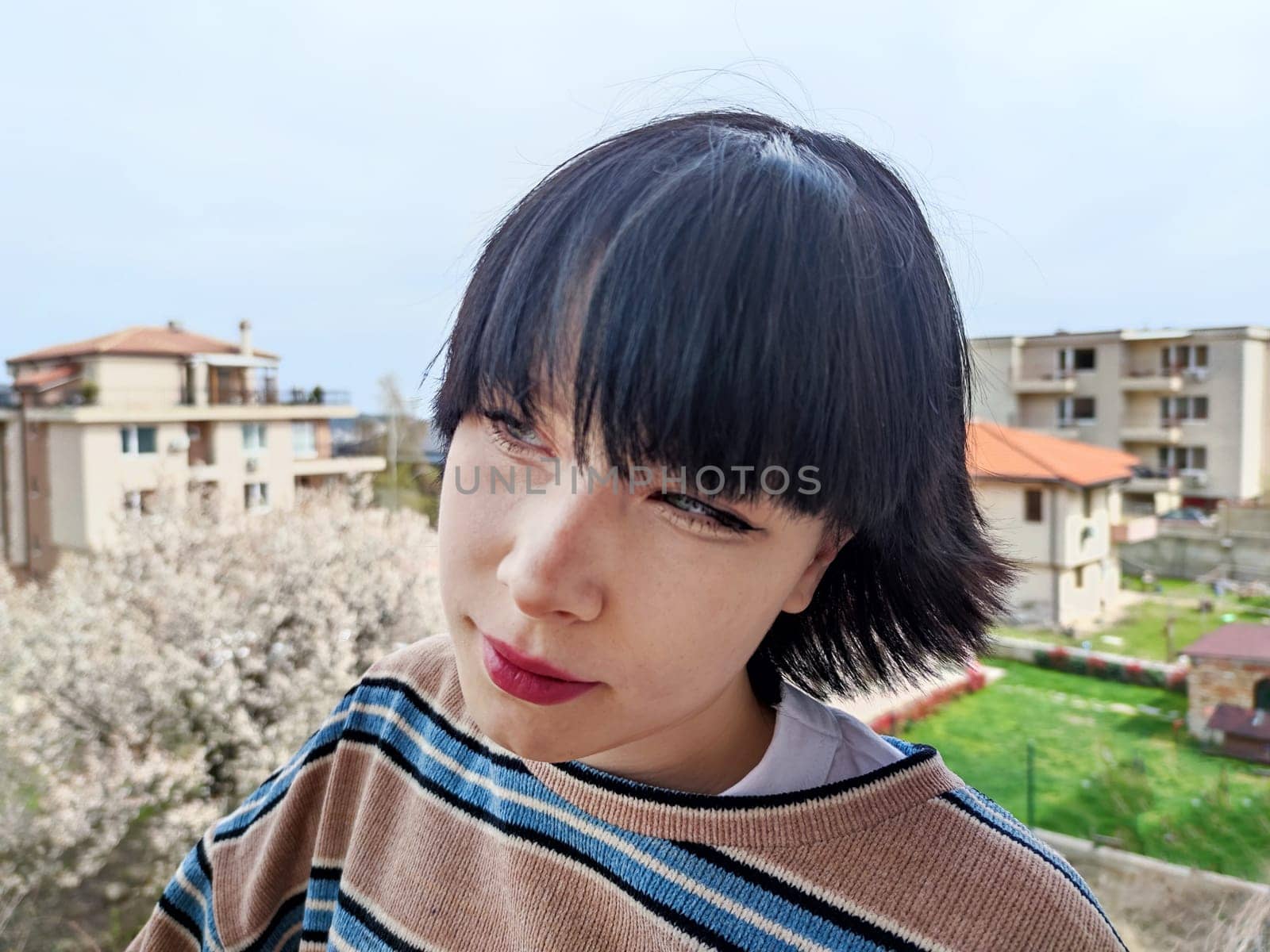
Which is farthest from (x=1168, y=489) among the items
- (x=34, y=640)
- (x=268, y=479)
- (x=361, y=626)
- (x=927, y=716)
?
(x=34, y=640)

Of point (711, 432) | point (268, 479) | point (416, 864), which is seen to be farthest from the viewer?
point (268, 479)

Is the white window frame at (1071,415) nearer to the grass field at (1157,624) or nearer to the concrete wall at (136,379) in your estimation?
the grass field at (1157,624)

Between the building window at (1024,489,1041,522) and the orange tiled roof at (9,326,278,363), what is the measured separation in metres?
4.00

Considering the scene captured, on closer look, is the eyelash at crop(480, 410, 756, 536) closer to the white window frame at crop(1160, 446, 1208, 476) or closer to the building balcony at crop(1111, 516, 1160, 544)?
the building balcony at crop(1111, 516, 1160, 544)

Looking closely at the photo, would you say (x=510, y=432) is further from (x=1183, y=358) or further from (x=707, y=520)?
(x=1183, y=358)

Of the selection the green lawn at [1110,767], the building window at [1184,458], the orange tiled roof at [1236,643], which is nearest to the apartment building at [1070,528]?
the green lawn at [1110,767]

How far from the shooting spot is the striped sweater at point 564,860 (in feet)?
1.40

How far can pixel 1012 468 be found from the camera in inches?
144

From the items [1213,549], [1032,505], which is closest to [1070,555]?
[1032,505]

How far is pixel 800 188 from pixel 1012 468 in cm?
363

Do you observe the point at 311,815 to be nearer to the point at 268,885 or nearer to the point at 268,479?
the point at 268,885

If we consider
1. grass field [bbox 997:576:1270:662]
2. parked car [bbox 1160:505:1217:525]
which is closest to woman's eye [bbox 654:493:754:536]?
grass field [bbox 997:576:1270:662]

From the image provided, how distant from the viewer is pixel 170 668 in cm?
295

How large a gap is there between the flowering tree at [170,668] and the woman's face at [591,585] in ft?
7.79
